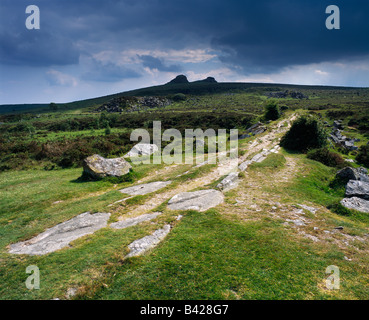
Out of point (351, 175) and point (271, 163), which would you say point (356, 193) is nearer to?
point (351, 175)

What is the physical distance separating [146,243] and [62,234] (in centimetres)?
569

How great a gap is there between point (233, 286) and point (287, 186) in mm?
12590

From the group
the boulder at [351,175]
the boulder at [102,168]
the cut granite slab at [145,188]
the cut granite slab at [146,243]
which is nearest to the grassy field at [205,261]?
the cut granite slab at [146,243]

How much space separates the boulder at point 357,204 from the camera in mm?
12688

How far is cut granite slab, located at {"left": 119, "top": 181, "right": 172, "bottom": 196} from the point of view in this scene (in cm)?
1688

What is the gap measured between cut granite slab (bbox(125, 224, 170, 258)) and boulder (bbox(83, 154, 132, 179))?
13.7 meters

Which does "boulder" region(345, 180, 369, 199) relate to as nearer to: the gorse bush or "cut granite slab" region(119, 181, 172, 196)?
"cut granite slab" region(119, 181, 172, 196)

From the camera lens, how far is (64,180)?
21.7 metres

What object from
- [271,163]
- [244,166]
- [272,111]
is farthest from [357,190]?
[272,111]

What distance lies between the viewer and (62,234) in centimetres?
1078

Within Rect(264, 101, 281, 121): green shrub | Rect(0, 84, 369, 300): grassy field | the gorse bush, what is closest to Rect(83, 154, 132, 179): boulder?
Rect(0, 84, 369, 300): grassy field

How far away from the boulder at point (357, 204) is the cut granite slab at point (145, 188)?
14580mm

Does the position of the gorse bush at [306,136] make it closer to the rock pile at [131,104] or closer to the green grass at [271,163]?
the green grass at [271,163]
